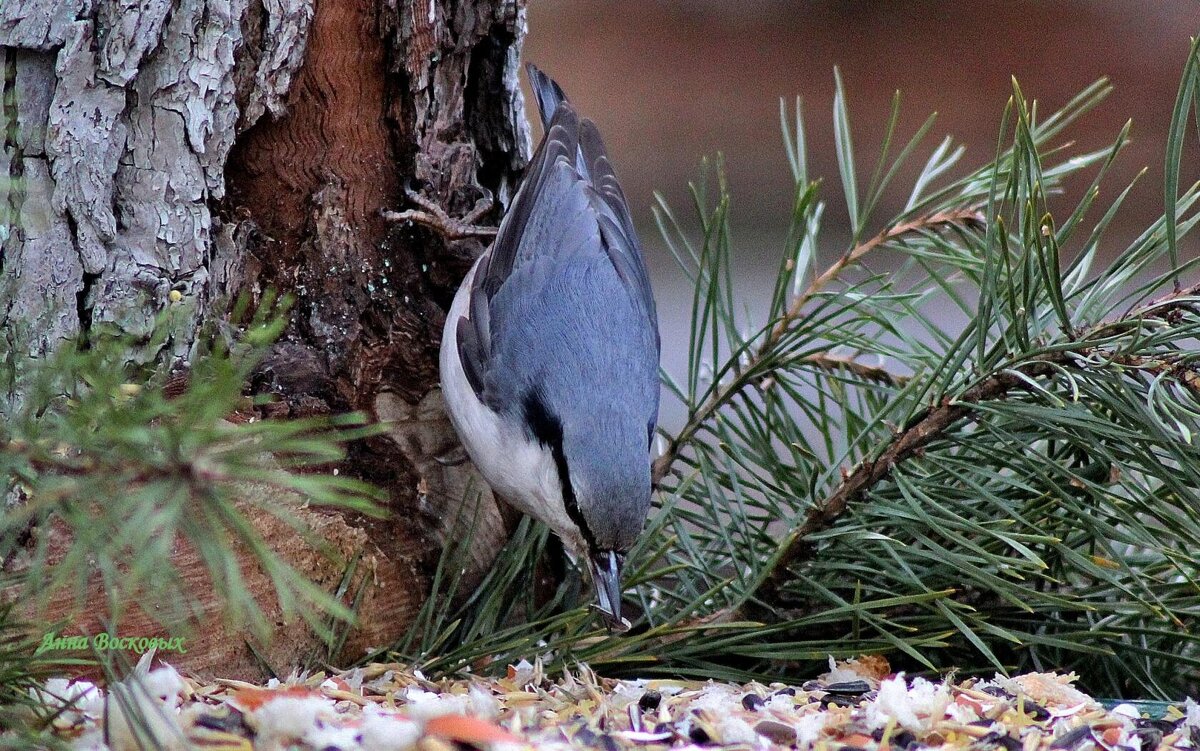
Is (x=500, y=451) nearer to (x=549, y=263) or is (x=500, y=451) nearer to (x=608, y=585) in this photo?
(x=608, y=585)

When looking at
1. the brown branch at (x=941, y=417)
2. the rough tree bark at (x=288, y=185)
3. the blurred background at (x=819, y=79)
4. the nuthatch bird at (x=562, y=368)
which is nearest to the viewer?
the brown branch at (x=941, y=417)

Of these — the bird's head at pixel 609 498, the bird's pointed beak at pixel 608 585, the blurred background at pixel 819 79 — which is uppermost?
the blurred background at pixel 819 79

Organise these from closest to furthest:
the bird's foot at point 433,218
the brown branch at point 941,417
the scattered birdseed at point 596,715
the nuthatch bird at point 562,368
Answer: the scattered birdseed at point 596,715 → the brown branch at point 941,417 → the nuthatch bird at point 562,368 → the bird's foot at point 433,218

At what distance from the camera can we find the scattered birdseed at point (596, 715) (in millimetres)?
990

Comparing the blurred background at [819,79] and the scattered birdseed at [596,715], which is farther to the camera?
the blurred background at [819,79]

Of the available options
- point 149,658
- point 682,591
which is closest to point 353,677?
point 149,658

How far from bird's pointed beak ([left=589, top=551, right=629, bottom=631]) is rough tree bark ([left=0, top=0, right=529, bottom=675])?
211 mm

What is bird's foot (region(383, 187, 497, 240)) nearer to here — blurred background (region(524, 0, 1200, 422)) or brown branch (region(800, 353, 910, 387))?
brown branch (region(800, 353, 910, 387))

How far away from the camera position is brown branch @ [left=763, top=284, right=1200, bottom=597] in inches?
48.7

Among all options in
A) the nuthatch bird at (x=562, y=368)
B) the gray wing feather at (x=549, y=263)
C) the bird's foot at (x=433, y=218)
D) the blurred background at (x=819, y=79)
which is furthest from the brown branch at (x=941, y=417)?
the blurred background at (x=819, y=79)

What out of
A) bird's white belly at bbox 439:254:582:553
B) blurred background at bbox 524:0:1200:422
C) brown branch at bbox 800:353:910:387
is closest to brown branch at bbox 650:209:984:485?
brown branch at bbox 800:353:910:387

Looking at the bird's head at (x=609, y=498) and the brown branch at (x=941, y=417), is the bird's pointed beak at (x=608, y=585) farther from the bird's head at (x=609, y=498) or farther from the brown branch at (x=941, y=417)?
the brown branch at (x=941, y=417)

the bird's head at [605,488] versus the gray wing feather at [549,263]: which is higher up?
the gray wing feather at [549,263]

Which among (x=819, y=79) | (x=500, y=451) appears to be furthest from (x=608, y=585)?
(x=819, y=79)
